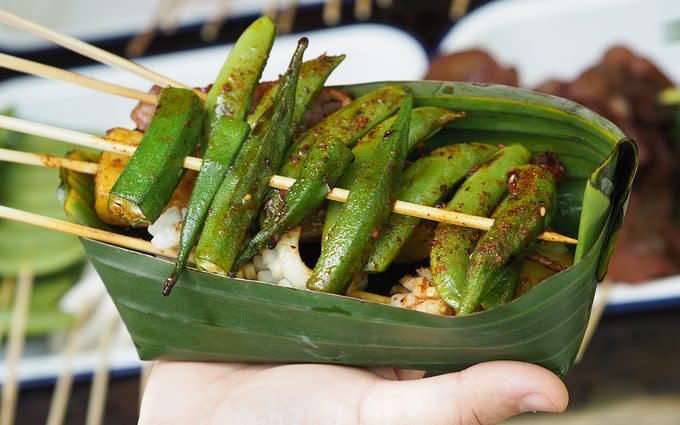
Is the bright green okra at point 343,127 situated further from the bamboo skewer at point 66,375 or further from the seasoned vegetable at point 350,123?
the bamboo skewer at point 66,375

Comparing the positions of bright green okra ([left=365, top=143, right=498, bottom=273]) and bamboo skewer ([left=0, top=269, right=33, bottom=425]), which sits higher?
bright green okra ([left=365, top=143, right=498, bottom=273])

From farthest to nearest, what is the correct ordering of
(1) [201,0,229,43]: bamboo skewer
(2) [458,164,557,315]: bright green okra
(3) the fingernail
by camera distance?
1. (1) [201,0,229,43]: bamboo skewer
2. (2) [458,164,557,315]: bright green okra
3. (3) the fingernail

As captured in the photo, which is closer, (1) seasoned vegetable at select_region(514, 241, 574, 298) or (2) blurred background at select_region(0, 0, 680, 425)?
(1) seasoned vegetable at select_region(514, 241, 574, 298)

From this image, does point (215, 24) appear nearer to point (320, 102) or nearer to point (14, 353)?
point (14, 353)

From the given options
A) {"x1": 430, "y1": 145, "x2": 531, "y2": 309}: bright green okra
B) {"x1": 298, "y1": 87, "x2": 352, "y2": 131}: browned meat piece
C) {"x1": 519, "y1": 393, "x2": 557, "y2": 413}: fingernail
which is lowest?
{"x1": 519, "y1": 393, "x2": 557, "y2": 413}: fingernail

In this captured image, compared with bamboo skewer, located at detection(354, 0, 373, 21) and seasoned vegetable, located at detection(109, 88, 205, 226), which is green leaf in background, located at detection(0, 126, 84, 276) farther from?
seasoned vegetable, located at detection(109, 88, 205, 226)

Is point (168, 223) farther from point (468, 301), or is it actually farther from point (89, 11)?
point (89, 11)

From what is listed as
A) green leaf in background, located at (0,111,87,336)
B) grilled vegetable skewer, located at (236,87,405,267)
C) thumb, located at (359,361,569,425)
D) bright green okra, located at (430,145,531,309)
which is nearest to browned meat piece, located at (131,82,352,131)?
grilled vegetable skewer, located at (236,87,405,267)
